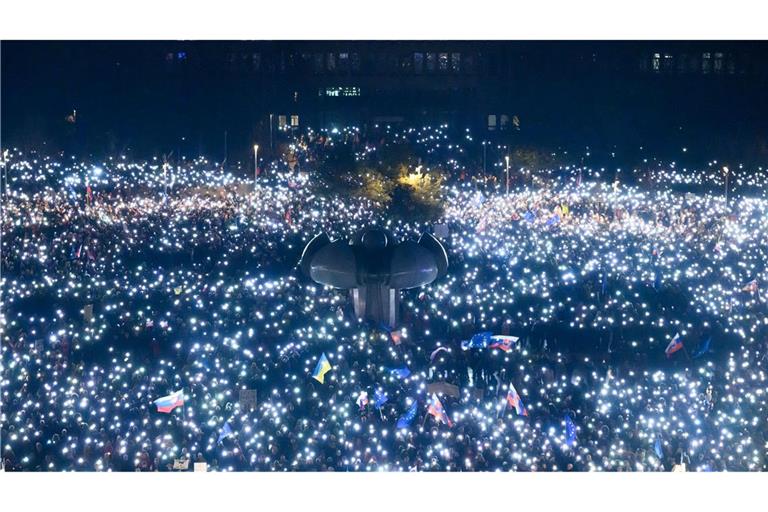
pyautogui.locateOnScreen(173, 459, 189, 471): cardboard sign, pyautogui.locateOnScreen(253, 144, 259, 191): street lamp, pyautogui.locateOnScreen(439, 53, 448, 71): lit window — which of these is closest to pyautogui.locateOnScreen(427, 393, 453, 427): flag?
pyautogui.locateOnScreen(173, 459, 189, 471): cardboard sign

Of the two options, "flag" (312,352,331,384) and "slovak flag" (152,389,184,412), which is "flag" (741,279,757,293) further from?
"slovak flag" (152,389,184,412)

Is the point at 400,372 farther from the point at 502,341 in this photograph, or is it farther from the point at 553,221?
the point at 553,221

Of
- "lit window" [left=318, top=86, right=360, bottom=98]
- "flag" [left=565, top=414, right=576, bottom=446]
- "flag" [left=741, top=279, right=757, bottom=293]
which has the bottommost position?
"flag" [left=565, top=414, right=576, bottom=446]

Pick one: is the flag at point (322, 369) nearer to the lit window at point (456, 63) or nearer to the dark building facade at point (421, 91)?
the dark building facade at point (421, 91)

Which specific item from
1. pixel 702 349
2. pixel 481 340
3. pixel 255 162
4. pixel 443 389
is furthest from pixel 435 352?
pixel 255 162

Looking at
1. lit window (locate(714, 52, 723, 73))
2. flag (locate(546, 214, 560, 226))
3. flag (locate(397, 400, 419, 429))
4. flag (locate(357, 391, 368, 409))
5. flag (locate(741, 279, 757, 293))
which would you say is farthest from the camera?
lit window (locate(714, 52, 723, 73))

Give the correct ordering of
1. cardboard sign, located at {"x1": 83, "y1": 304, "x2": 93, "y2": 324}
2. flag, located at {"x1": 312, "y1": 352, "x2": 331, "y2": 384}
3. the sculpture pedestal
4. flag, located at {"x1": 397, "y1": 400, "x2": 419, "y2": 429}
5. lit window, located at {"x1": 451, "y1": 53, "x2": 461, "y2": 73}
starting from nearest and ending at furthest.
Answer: flag, located at {"x1": 397, "y1": 400, "x2": 419, "y2": 429} < flag, located at {"x1": 312, "y1": 352, "x2": 331, "y2": 384} < cardboard sign, located at {"x1": 83, "y1": 304, "x2": 93, "y2": 324} < the sculpture pedestal < lit window, located at {"x1": 451, "y1": 53, "x2": 461, "y2": 73}
